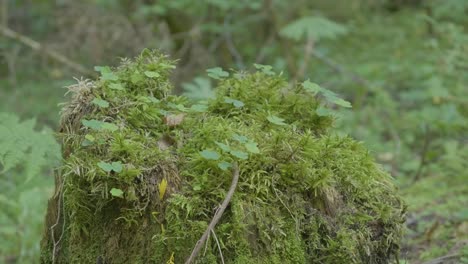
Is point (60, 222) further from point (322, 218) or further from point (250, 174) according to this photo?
point (322, 218)

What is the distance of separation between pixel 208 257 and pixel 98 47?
252 inches

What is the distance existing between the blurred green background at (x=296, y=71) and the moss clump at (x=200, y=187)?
45cm

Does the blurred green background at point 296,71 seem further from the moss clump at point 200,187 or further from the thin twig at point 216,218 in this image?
the thin twig at point 216,218

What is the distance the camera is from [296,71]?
8.82 metres

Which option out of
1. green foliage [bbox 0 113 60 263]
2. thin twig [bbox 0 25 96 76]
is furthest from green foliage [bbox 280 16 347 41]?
green foliage [bbox 0 113 60 263]

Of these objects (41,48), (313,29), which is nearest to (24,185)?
(313,29)

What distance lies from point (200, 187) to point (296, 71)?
6.55m

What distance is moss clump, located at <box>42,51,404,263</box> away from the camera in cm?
246

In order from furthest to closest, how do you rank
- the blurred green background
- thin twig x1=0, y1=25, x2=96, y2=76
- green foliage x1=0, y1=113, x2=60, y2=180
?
thin twig x1=0, y1=25, x2=96, y2=76
the blurred green background
green foliage x1=0, y1=113, x2=60, y2=180

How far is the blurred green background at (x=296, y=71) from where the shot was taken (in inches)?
174

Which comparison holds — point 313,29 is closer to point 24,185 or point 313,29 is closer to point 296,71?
point 296,71

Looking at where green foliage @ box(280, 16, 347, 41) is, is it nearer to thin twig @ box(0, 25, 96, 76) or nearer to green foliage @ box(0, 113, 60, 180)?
thin twig @ box(0, 25, 96, 76)

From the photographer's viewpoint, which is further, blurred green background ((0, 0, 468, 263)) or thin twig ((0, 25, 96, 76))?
thin twig ((0, 25, 96, 76))

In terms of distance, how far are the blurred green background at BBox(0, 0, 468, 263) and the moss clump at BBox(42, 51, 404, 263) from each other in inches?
17.8
